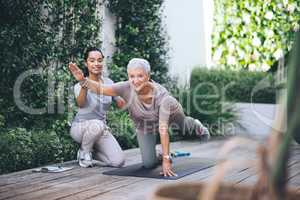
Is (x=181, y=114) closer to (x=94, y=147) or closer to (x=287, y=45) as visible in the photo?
(x=94, y=147)

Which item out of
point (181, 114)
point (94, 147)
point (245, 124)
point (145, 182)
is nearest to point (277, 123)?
point (145, 182)

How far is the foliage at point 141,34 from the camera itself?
767 cm

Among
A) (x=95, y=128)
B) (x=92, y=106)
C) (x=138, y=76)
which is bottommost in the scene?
(x=95, y=128)

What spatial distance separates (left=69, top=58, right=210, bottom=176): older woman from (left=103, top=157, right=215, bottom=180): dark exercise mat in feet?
0.52

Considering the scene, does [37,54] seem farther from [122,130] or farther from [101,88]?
[101,88]

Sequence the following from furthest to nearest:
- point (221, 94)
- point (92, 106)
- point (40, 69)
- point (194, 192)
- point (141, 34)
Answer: point (141, 34) → point (221, 94) → point (40, 69) → point (92, 106) → point (194, 192)

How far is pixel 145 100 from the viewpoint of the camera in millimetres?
3980

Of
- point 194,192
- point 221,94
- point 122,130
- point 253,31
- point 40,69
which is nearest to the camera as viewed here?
point 194,192

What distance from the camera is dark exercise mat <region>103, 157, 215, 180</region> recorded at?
13.1 feet

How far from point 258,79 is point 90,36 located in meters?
2.65

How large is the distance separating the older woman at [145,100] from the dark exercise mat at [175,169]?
16cm

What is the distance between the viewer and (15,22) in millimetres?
5801

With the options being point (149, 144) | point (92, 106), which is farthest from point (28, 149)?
point (149, 144)

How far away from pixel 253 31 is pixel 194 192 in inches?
318
